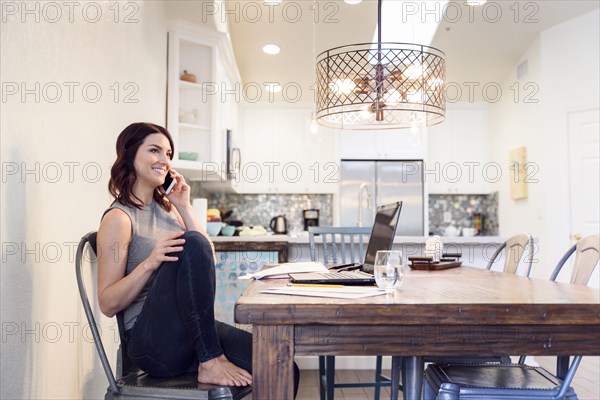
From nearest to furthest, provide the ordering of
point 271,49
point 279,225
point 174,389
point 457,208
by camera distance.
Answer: point 174,389, point 271,49, point 279,225, point 457,208

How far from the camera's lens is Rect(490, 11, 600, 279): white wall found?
15.9 feet

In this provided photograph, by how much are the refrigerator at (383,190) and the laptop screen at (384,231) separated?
4.21m

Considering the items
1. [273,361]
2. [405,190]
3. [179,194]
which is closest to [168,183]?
[179,194]

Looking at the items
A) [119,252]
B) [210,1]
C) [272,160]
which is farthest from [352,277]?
[272,160]

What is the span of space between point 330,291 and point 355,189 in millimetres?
5046

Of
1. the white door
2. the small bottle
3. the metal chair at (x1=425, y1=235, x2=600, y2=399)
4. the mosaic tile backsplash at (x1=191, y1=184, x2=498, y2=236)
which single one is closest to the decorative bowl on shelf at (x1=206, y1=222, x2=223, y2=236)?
the metal chair at (x1=425, y1=235, x2=600, y2=399)

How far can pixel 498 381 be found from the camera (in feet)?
4.94

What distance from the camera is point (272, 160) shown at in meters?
→ 6.75

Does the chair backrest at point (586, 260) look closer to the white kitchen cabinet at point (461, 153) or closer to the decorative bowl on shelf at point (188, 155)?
the decorative bowl on shelf at point (188, 155)

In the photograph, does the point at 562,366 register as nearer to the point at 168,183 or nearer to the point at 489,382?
the point at 489,382

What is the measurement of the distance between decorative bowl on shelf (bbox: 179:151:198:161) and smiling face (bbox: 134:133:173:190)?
1.85 meters

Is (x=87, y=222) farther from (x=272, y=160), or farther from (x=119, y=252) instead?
(x=272, y=160)

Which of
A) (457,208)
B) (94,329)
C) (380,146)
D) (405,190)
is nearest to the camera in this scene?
(94,329)

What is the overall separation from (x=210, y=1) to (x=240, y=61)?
2.17m
